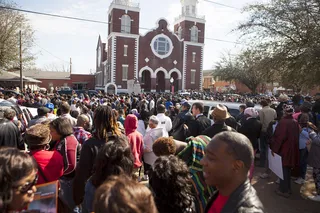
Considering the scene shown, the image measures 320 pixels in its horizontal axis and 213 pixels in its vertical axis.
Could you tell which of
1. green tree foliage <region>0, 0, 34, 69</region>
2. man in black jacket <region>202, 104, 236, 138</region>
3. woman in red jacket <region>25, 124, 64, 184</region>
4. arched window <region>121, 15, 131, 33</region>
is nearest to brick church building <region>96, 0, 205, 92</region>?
arched window <region>121, 15, 131, 33</region>

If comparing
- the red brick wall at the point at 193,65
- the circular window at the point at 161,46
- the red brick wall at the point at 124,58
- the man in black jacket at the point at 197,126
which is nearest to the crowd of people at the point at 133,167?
the man in black jacket at the point at 197,126

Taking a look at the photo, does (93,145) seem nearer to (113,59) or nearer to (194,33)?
(113,59)

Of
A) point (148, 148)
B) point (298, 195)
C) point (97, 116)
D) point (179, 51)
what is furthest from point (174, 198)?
point (179, 51)

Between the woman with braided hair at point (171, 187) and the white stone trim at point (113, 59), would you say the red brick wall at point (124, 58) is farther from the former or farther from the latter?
the woman with braided hair at point (171, 187)

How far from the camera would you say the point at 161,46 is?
44875mm

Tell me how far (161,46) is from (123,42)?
703 cm

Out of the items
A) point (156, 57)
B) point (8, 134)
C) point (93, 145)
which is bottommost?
point (8, 134)

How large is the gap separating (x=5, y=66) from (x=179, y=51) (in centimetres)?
2910

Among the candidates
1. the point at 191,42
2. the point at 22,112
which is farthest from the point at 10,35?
the point at 191,42

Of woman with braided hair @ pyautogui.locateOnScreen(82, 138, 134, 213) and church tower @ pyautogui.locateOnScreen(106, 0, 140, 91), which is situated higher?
church tower @ pyautogui.locateOnScreen(106, 0, 140, 91)

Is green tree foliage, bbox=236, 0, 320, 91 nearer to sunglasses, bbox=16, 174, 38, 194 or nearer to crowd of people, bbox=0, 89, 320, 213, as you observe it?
crowd of people, bbox=0, 89, 320, 213

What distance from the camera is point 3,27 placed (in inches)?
870

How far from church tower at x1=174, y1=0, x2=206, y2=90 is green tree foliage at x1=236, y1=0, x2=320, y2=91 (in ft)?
110

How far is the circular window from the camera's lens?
4437 cm
